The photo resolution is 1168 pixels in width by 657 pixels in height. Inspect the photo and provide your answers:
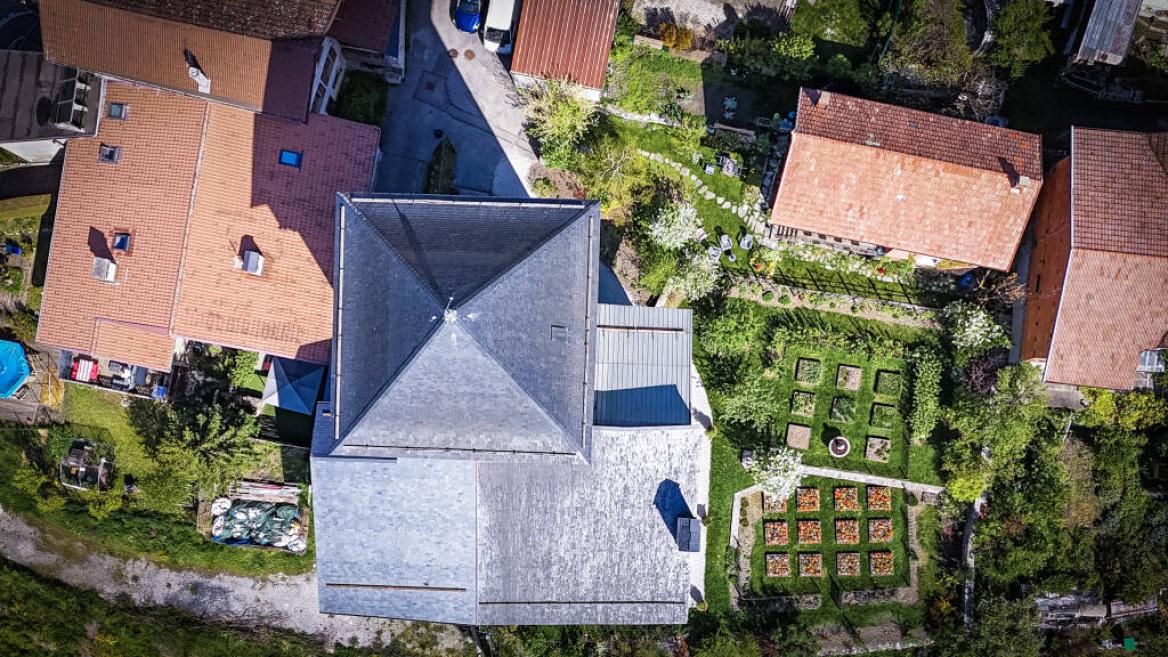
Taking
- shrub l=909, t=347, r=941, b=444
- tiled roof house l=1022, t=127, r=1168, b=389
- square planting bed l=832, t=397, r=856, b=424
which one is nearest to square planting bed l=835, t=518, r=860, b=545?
square planting bed l=832, t=397, r=856, b=424

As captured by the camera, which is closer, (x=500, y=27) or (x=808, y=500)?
(x=500, y=27)

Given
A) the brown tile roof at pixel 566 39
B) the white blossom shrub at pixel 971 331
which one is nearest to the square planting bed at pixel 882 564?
the white blossom shrub at pixel 971 331

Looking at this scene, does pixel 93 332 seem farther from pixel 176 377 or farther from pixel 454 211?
pixel 454 211

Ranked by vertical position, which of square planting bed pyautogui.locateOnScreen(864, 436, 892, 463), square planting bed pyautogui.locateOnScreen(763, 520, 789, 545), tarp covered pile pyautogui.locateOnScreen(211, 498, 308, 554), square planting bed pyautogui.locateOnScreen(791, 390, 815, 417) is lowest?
tarp covered pile pyautogui.locateOnScreen(211, 498, 308, 554)

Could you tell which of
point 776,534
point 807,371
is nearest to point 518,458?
point 776,534

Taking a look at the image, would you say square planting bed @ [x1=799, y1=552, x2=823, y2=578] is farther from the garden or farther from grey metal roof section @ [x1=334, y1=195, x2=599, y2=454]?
grey metal roof section @ [x1=334, y1=195, x2=599, y2=454]

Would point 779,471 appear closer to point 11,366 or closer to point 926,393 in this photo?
point 926,393
